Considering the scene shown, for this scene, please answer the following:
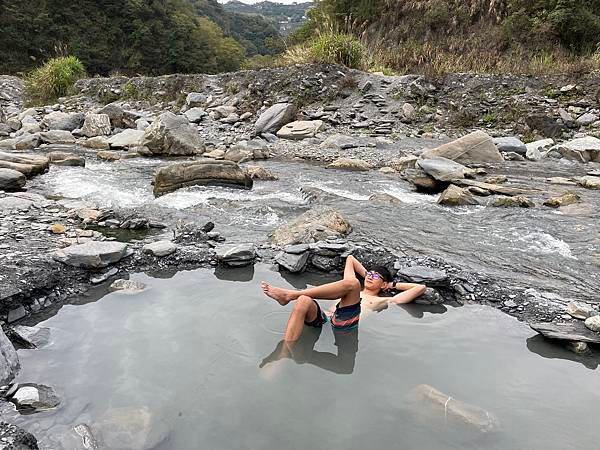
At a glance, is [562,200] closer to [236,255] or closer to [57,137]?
[236,255]

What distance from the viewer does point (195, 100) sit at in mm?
16062

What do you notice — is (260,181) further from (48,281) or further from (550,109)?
(550,109)

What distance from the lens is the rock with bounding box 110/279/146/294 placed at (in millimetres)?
4504

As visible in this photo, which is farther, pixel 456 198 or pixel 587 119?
pixel 587 119

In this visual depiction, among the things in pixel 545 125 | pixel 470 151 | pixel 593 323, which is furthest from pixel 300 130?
pixel 593 323

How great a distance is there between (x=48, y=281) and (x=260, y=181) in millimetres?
4888

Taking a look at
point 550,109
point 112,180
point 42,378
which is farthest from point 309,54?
point 42,378

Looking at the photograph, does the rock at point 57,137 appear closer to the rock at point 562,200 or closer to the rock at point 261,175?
the rock at point 261,175

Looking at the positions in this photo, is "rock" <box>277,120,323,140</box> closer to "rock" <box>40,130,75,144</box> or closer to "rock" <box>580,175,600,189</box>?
"rock" <box>40,130,75,144</box>

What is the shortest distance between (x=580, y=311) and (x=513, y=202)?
335 cm

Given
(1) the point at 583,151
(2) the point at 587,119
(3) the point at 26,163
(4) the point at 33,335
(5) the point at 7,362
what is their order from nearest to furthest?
(5) the point at 7,362, (4) the point at 33,335, (3) the point at 26,163, (1) the point at 583,151, (2) the point at 587,119

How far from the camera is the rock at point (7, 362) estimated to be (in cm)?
312

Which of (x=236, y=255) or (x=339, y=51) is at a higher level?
(x=339, y=51)

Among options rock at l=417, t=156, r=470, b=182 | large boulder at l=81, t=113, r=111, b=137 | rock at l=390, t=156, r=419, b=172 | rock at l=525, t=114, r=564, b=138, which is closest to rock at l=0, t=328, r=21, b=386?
rock at l=417, t=156, r=470, b=182
